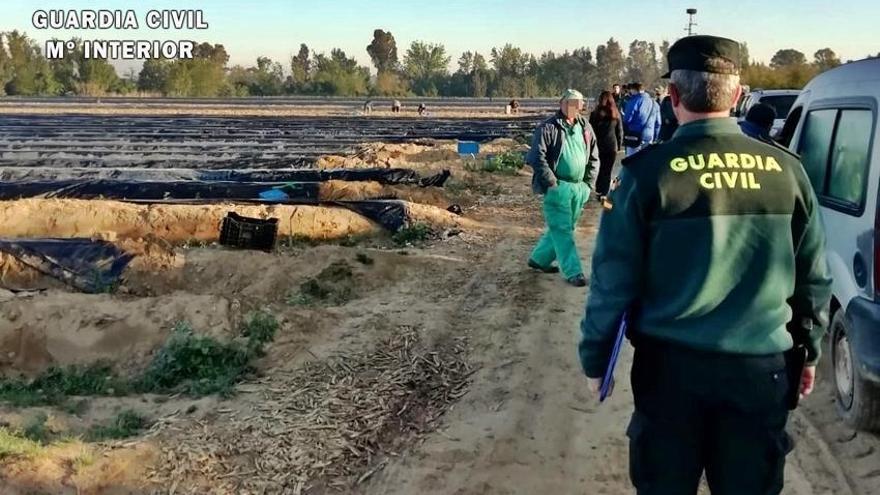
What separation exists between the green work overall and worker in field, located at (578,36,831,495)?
14.0ft

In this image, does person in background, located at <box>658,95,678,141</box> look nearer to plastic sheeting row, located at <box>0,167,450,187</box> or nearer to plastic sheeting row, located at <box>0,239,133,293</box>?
plastic sheeting row, located at <box>0,167,450,187</box>

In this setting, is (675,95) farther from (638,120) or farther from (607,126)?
(638,120)

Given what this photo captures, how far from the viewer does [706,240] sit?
2.21 meters

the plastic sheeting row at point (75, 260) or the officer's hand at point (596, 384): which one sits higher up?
the officer's hand at point (596, 384)

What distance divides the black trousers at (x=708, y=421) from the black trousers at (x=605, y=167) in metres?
8.49

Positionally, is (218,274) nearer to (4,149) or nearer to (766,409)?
(766,409)

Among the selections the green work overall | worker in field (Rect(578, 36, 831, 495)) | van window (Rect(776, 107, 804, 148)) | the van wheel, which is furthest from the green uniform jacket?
the green work overall

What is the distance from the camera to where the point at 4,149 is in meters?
19.7

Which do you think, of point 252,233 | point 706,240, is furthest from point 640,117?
point 706,240

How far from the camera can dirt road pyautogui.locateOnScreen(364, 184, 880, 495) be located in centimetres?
378

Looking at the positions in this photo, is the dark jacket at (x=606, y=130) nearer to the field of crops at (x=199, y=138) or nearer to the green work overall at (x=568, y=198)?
the green work overall at (x=568, y=198)

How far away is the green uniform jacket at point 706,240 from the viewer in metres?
2.20

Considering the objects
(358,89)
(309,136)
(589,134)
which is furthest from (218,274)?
(358,89)

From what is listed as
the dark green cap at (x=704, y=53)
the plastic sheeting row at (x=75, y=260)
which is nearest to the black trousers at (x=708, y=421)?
the dark green cap at (x=704, y=53)
